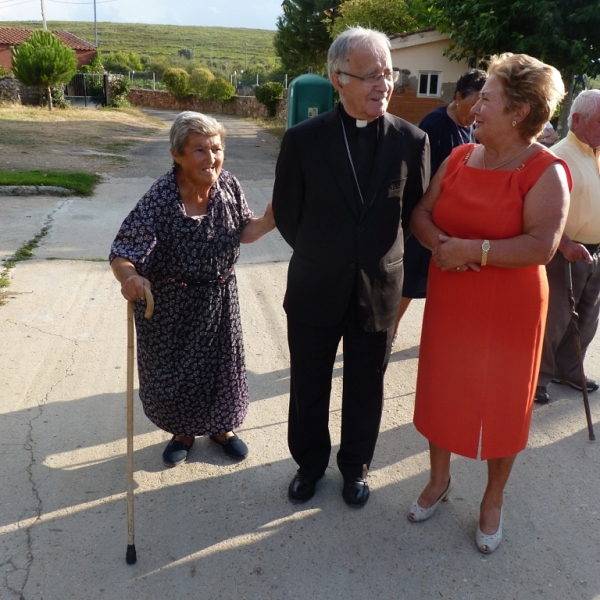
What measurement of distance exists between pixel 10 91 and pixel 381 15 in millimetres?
19986

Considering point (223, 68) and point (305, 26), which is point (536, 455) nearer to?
point (305, 26)

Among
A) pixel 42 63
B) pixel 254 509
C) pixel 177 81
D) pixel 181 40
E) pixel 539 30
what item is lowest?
pixel 254 509

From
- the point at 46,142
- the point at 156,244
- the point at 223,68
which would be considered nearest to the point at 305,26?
the point at 46,142

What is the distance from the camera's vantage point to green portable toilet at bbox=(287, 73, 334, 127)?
5918mm

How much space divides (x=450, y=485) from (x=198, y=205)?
1781mm

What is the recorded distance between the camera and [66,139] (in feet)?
54.8

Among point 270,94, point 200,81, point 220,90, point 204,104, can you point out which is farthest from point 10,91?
point 204,104

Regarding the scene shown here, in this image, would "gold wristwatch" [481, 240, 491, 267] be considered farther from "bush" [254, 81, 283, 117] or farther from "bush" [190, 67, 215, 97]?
"bush" [190, 67, 215, 97]

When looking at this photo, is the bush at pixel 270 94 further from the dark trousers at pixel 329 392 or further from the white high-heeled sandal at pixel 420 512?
the white high-heeled sandal at pixel 420 512

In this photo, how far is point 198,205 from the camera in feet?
9.33

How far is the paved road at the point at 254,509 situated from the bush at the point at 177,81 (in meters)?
43.3

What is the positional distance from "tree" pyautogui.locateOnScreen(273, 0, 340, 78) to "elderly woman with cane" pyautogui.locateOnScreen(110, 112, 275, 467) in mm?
21703

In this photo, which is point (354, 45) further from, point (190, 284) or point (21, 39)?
point (21, 39)

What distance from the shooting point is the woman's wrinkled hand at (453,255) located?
2.35 m
